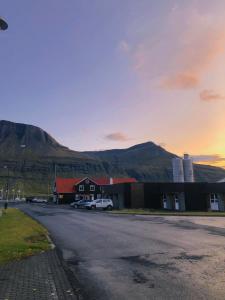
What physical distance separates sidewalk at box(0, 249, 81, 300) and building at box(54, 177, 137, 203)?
93168 mm

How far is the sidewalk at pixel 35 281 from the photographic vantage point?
801 cm

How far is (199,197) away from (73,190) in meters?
52.3

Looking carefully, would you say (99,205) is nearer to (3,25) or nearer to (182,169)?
(182,169)

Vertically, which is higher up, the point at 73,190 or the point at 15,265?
the point at 73,190

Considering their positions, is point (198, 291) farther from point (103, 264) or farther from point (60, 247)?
point (60, 247)

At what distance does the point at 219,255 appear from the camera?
13.1 meters

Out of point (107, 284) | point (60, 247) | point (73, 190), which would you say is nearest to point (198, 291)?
point (107, 284)

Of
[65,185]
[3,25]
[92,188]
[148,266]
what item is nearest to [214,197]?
[148,266]

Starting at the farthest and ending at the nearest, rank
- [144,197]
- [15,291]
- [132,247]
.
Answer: [144,197]
[132,247]
[15,291]

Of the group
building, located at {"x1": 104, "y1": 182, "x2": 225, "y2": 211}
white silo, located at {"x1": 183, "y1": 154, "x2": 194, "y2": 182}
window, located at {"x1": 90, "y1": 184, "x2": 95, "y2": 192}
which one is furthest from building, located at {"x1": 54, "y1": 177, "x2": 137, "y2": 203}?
building, located at {"x1": 104, "y1": 182, "x2": 225, "y2": 211}

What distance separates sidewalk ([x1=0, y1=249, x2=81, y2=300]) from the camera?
8.01 m

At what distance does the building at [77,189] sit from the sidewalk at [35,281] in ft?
306

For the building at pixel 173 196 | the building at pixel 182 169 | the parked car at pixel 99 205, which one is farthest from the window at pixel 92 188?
the parked car at pixel 99 205

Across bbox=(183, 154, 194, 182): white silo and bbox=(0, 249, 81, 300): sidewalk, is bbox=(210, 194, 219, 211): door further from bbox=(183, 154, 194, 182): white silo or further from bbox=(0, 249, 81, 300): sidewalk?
bbox=(0, 249, 81, 300): sidewalk
